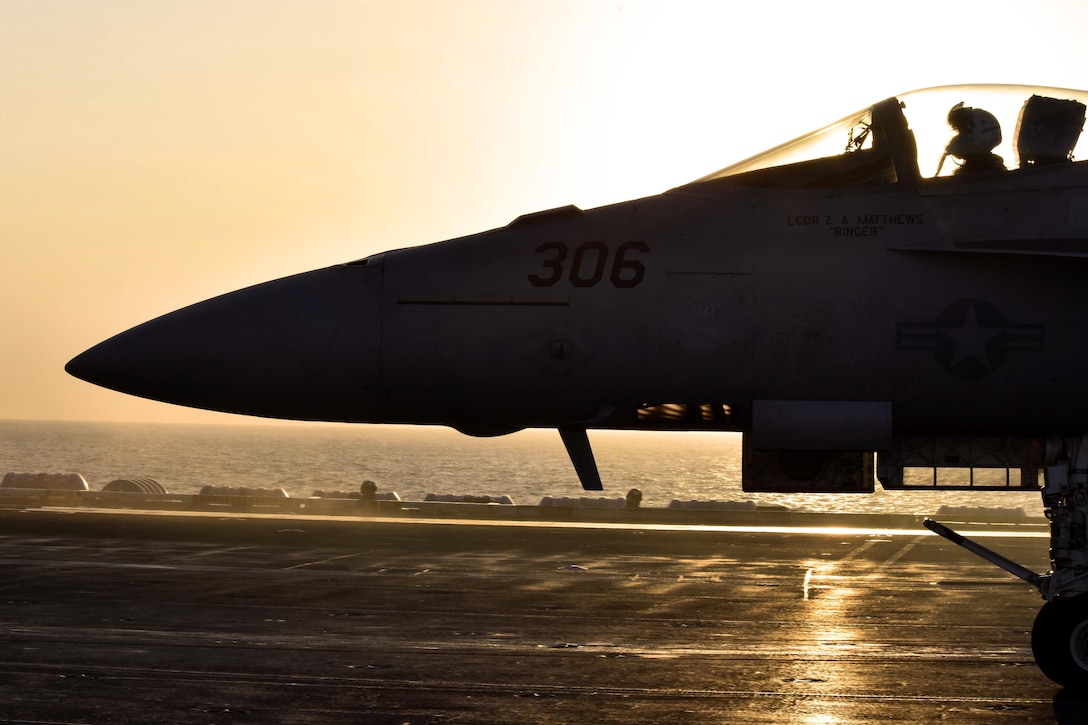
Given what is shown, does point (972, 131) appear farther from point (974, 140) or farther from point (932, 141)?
point (932, 141)

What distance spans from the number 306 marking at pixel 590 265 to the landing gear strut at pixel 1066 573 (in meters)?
3.03

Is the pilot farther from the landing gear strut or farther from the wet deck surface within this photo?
the wet deck surface

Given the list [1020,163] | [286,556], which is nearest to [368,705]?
[1020,163]

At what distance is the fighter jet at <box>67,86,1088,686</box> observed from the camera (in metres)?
8.64

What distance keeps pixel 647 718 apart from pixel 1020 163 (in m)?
5.04

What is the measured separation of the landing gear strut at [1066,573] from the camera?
9.27 metres

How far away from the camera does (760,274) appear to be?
28.8ft

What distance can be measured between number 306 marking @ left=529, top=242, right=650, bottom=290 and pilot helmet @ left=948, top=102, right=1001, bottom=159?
2578mm

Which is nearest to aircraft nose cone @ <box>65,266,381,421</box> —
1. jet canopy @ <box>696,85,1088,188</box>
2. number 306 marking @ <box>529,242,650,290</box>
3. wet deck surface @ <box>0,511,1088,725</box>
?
number 306 marking @ <box>529,242,650,290</box>

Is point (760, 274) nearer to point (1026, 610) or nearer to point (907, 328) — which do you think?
point (907, 328)

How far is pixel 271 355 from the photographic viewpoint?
859 centimetres

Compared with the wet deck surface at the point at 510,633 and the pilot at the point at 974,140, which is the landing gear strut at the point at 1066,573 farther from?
the pilot at the point at 974,140

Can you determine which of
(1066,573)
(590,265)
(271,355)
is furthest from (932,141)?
(271,355)

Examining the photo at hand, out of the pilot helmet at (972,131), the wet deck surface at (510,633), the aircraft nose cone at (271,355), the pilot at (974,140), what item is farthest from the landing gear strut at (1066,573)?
the aircraft nose cone at (271,355)
